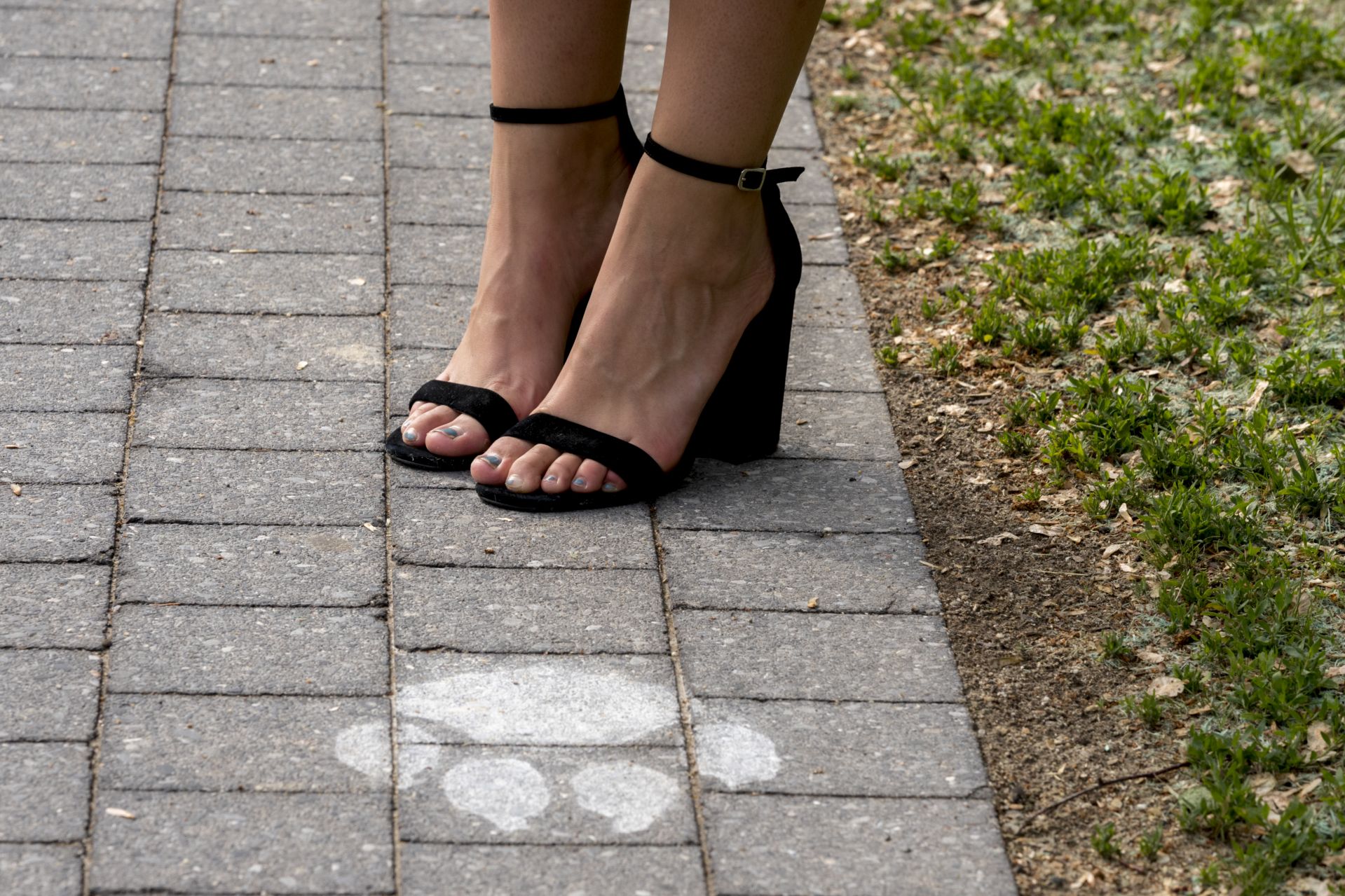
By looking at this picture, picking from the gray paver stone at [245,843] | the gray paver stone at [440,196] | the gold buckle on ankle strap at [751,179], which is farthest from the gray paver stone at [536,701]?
the gray paver stone at [440,196]

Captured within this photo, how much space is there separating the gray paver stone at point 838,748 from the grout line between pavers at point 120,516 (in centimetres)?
78

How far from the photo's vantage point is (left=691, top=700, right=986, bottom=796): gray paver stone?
7.08ft

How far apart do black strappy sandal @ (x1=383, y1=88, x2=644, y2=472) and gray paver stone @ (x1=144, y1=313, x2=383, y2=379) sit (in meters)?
0.22

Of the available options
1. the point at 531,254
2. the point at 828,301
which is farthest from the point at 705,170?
the point at 828,301

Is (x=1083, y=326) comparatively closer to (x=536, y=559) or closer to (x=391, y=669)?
(x=536, y=559)

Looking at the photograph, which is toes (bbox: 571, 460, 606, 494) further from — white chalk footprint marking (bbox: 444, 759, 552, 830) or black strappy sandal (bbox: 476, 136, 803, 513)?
white chalk footprint marking (bbox: 444, 759, 552, 830)

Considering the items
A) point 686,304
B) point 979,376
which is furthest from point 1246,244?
point 686,304

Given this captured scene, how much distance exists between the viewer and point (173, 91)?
4188 millimetres

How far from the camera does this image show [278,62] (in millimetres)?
4410

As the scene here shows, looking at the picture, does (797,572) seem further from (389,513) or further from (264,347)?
(264,347)

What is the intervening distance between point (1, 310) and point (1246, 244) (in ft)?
8.65

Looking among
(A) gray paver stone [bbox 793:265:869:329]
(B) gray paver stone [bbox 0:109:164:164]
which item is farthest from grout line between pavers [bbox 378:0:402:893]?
(A) gray paver stone [bbox 793:265:869:329]

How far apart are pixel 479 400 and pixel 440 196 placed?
1095 millimetres

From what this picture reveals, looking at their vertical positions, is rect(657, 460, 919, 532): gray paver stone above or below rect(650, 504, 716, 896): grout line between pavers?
below
